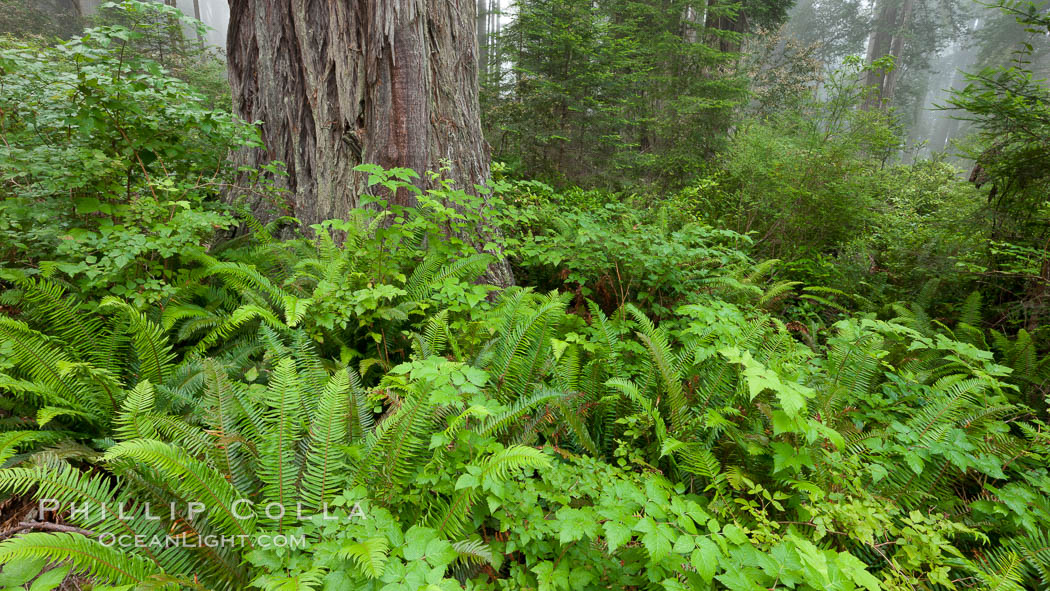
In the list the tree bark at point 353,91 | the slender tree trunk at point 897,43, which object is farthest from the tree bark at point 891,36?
the tree bark at point 353,91

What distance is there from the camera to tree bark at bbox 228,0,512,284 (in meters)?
3.38

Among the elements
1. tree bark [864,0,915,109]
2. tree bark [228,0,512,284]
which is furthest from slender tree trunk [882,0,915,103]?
tree bark [228,0,512,284]

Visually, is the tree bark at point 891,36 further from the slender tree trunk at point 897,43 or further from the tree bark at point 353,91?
the tree bark at point 353,91

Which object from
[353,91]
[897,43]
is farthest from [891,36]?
[353,91]

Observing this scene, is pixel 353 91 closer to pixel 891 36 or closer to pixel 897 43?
pixel 897 43

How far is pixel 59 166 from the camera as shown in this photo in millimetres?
2594

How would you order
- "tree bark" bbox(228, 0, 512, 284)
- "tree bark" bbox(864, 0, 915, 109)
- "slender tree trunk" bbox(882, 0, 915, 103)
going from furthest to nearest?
"tree bark" bbox(864, 0, 915, 109)
"slender tree trunk" bbox(882, 0, 915, 103)
"tree bark" bbox(228, 0, 512, 284)

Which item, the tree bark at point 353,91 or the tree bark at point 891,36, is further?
the tree bark at point 891,36

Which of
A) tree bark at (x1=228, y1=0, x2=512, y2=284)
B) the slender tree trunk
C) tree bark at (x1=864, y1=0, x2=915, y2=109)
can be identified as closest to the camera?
tree bark at (x1=228, y1=0, x2=512, y2=284)

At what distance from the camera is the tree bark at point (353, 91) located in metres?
3.38

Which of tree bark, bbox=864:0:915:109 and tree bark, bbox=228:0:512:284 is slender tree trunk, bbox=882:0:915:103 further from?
tree bark, bbox=228:0:512:284

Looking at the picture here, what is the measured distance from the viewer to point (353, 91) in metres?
3.45

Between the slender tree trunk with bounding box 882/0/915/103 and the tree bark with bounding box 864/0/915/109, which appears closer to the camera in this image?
the slender tree trunk with bounding box 882/0/915/103

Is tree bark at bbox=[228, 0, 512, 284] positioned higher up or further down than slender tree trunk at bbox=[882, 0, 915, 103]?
further down
